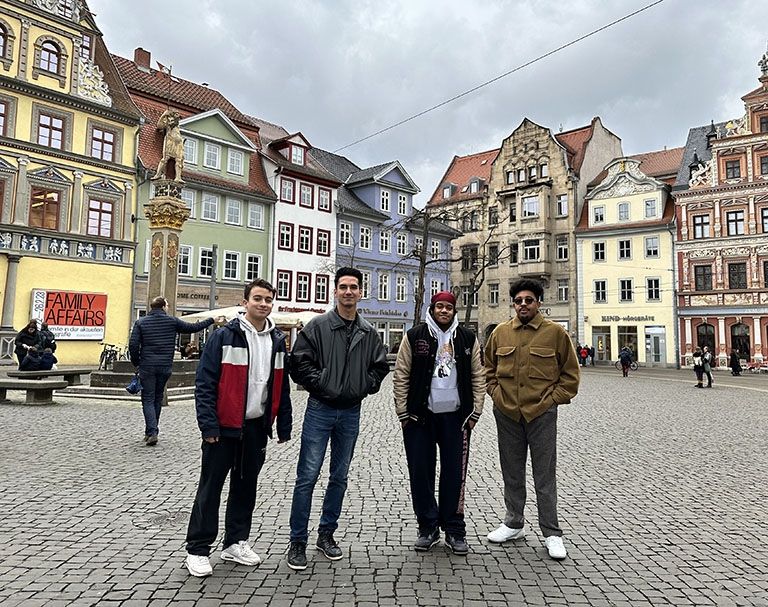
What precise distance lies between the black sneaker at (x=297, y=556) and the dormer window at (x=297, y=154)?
35.3 meters

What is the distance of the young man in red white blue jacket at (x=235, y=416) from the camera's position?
13.1 feet

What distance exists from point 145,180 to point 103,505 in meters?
26.8

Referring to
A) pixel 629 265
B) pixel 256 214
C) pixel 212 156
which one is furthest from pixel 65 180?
pixel 629 265

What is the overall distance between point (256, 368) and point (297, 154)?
3548 centimetres

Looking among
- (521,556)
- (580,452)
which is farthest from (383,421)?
(521,556)

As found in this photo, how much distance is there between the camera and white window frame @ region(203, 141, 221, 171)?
1303 inches

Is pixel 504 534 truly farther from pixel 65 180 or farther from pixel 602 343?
pixel 602 343

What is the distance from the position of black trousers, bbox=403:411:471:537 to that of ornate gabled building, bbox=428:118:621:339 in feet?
133

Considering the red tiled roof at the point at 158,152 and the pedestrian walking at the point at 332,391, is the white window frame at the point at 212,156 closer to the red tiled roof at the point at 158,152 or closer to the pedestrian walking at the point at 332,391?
the red tiled roof at the point at 158,152

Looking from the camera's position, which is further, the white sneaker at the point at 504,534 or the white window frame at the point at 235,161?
the white window frame at the point at 235,161

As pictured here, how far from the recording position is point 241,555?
4.13 meters

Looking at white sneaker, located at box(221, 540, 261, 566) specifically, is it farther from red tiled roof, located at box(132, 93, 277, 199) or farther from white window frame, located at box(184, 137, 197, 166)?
white window frame, located at box(184, 137, 197, 166)

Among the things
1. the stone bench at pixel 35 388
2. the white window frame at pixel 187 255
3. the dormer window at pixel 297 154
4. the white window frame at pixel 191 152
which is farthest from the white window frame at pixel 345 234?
the stone bench at pixel 35 388

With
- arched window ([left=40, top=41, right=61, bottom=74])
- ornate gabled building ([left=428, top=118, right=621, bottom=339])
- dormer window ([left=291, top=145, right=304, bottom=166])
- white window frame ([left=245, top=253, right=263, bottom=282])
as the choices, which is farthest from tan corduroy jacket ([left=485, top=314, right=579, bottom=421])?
ornate gabled building ([left=428, top=118, right=621, bottom=339])
